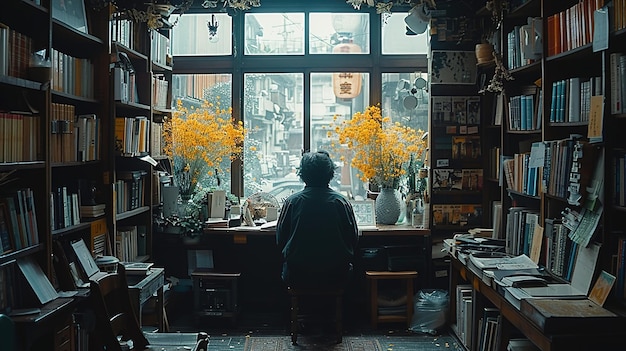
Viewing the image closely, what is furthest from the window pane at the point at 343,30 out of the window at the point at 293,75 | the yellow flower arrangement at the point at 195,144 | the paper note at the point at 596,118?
the paper note at the point at 596,118

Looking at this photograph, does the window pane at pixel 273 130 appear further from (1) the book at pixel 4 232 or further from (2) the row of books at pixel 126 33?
(1) the book at pixel 4 232

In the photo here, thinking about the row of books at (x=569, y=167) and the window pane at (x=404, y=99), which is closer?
the row of books at (x=569, y=167)

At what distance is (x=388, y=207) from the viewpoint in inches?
217

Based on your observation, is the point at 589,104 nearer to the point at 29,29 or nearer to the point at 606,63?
the point at 606,63

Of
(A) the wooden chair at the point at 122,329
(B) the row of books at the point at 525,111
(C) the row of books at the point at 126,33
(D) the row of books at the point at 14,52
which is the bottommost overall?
(A) the wooden chair at the point at 122,329

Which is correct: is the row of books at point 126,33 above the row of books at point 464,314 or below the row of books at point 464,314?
above

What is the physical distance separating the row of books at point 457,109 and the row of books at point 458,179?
41 cm

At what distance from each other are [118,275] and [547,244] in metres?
2.37

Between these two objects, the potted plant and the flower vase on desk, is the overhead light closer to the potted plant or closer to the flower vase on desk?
the potted plant

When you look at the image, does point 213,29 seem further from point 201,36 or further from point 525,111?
point 525,111

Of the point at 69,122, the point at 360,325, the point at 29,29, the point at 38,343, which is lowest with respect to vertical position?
the point at 360,325

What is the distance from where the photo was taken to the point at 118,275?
338 centimetres

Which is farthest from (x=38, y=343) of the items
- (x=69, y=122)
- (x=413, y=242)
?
(x=413, y=242)

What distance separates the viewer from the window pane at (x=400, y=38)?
5922 mm
